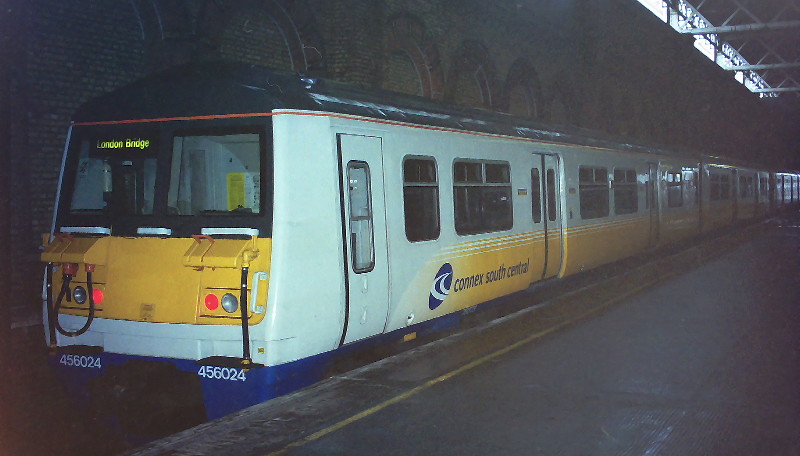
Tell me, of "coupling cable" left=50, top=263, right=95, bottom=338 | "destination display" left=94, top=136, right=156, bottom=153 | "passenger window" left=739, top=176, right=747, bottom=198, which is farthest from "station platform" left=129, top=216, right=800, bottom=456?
"passenger window" left=739, top=176, right=747, bottom=198

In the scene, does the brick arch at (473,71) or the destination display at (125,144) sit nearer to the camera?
the destination display at (125,144)

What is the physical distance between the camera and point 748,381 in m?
6.59

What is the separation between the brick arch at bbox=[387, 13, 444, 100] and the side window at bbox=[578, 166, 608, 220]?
509cm

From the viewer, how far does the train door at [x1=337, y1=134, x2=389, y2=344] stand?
257 inches

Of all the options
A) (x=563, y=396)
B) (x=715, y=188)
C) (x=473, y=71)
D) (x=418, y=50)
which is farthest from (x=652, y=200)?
(x=563, y=396)

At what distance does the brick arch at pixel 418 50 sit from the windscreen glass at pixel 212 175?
962 centimetres

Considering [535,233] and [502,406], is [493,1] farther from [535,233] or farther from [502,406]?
[502,406]

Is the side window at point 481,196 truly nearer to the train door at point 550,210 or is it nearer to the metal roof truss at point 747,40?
the train door at point 550,210

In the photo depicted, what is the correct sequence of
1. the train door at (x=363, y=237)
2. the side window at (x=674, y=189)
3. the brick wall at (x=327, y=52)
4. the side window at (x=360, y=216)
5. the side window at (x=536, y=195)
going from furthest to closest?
the side window at (x=674, y=189) < the side window at (x=536, y=195) < the brick wall at (x=327, y=52) < the side window at (x=360, y=216) < the train door at (x=363, y=237)

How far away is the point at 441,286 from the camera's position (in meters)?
8.09

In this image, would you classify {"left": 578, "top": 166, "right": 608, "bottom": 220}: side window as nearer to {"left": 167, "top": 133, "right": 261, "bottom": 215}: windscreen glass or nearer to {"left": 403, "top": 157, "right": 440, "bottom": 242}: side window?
{"left": 403, "top": 157, "right": 440, "bottom": 242}: side window

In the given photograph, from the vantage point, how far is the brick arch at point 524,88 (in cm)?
2041

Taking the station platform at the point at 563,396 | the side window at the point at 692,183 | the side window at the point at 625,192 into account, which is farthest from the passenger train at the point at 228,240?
the side window at the point at 692,183

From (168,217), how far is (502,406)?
3144 millimetres
